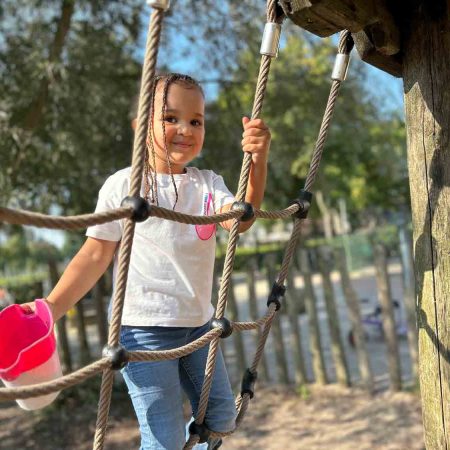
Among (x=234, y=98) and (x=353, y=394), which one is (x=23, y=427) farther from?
(x=234, y=98)

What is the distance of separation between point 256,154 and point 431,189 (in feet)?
1.58

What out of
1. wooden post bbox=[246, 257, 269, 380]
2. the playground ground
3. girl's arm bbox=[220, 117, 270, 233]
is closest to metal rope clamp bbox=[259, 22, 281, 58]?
girl's arm bbox=[220, 117, 270, 233]

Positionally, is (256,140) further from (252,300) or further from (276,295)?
(252,300)

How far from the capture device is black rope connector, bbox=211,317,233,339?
1549 mm

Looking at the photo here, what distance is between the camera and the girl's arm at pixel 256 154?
1.61m

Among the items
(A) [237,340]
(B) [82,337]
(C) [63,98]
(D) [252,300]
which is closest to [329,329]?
(D) [252,300]

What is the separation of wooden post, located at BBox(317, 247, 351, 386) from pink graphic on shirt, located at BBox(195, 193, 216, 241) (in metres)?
3.02

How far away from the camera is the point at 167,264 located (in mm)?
1594

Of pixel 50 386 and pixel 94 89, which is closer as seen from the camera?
pixel 50 386

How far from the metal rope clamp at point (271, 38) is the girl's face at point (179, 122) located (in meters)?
0.22

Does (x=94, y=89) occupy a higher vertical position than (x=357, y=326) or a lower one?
higher

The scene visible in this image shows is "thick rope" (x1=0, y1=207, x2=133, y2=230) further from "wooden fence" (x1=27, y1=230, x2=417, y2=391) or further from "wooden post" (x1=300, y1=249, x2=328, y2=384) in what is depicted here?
"wooden post" (x1=300, y1=249, x2=328, y2=384)

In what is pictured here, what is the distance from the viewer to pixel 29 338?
1.38 m

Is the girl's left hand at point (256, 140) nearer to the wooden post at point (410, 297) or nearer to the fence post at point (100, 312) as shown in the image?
the wooden post at point (410, 297)
